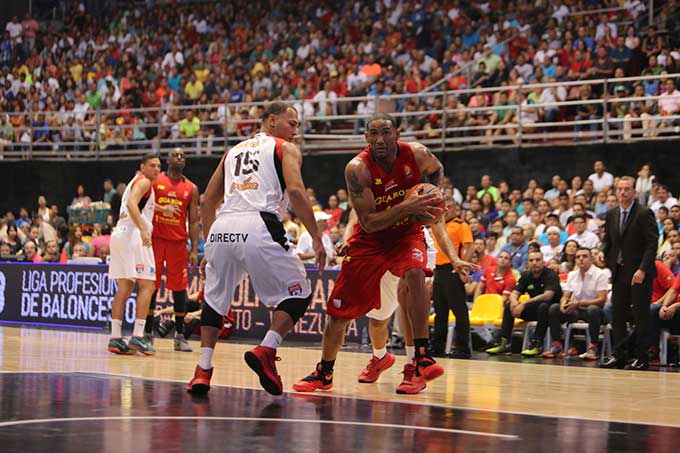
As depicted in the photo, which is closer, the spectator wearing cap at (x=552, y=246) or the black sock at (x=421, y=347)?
the black sock at (x=421, y=347)

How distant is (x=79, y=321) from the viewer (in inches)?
695

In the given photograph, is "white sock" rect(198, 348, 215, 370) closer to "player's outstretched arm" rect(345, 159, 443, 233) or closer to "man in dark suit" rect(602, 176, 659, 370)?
"player's outstretched arm" rect(345, 159, 443, 233)

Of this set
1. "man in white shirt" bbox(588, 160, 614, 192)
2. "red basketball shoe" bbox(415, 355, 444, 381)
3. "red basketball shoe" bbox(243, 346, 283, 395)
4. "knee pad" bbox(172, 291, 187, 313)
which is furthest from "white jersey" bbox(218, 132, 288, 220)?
"man in white shirt" bbox(588, 160, 614, 192)

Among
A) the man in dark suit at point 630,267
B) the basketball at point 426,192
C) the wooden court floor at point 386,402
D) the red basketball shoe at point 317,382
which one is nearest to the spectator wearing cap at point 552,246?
the man in dark suit at point 630,267

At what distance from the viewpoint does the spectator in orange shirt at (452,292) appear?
43.3 feet

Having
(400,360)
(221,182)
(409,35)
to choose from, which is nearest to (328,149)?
(409,35)

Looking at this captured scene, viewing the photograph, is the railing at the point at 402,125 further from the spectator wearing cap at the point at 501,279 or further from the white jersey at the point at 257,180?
the white jersey at the point at 257,180

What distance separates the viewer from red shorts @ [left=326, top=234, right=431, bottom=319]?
321 inches

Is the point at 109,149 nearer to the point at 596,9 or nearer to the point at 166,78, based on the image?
the point at 166,78

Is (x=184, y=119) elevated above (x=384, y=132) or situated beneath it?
elevated above

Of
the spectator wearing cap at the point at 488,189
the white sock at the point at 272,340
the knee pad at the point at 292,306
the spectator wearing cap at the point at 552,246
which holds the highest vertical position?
the spectator wearing cap at the point at 488,189

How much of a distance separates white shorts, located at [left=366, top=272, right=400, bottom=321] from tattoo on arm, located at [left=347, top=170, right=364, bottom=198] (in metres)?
1.45

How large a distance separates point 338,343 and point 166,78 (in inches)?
757

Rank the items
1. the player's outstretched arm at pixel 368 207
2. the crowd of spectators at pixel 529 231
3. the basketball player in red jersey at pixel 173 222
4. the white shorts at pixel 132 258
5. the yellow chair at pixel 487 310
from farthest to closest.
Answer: the yellow chair at pixel 487 310 → the crowd of spectators at pixel 529 231 → the basketball player in red jersey at pixel 173 222 → the white shorts at pixel 132 258 → the player's outstretched arm at pixel 368 207
